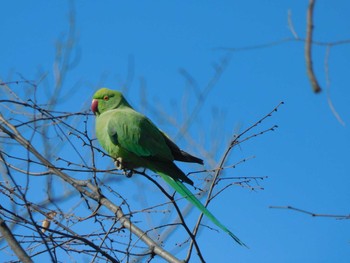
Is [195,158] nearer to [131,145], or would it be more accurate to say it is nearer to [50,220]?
[131,145]

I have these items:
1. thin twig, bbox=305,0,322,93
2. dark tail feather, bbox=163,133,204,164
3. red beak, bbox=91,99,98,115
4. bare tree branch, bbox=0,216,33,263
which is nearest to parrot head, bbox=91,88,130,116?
red beak, bbox=91,99,98,115

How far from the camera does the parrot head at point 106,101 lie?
4547mm

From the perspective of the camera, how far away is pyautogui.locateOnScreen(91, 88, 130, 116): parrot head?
455 cm

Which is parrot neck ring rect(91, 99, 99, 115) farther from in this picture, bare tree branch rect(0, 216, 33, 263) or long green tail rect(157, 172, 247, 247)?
bare tree branch rect(0, 216, 33, 263)

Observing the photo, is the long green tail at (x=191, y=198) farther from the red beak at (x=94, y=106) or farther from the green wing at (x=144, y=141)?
the red beak at (x=94, y=106)

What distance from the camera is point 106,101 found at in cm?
457

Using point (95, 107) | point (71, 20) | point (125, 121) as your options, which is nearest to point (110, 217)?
point (125, 121)

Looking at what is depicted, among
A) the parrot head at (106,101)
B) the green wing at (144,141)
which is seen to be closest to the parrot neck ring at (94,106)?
the parrot head at (106,101)

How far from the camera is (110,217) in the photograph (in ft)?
10.2

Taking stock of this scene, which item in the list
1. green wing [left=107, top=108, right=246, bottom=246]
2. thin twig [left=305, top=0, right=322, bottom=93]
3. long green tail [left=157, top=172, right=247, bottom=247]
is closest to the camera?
thin twig [left=305, top=0, right=322, bottom=93]

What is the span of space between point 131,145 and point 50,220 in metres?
1.22

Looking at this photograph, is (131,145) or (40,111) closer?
(40,111)

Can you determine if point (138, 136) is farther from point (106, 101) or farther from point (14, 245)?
point (14, 245)

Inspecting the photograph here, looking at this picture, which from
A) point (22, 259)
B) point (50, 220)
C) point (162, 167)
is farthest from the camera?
point (162, 167)
